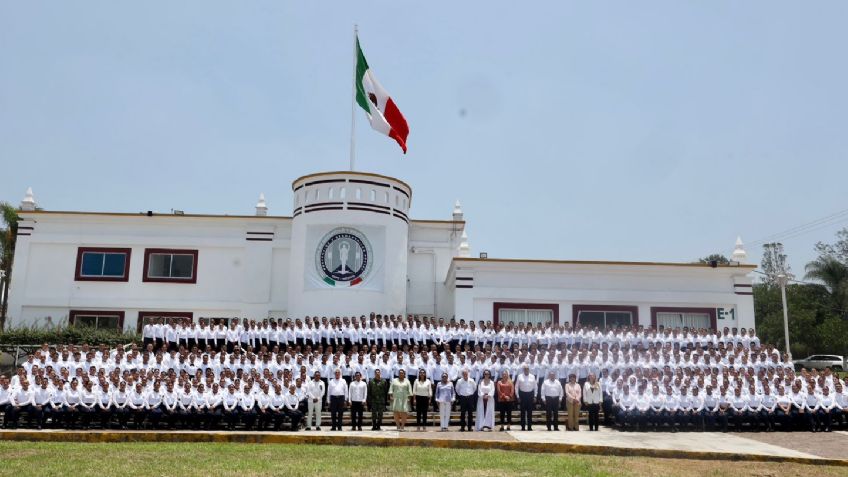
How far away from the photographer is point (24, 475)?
1052 cm

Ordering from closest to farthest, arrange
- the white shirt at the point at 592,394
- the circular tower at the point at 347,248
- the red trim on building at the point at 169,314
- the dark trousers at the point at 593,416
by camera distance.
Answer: the dark trousers at the point at 593,416 < the white shirt at the point at 592,394 < the circular tower at the point at 347,248 < the red trim on building at the point at 169,314

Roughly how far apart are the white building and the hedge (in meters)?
1.77

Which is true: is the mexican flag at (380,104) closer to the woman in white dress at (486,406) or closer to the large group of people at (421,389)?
the large group of people at (421,389)

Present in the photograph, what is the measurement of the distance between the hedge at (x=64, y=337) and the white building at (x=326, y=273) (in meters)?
1.77

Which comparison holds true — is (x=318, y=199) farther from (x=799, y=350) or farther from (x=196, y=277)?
(x=799, y=350)

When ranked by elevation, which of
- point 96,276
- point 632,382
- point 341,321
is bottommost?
point 632,382

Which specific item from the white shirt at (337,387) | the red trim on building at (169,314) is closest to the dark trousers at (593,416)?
the white shirt at (337,387)

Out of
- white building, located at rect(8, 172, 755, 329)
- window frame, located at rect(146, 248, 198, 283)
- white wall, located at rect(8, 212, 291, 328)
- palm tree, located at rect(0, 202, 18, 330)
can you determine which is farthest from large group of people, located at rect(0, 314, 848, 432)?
palm tree, located at rect(0, 202, 18, 330)

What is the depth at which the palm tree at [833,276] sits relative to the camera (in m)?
47.7

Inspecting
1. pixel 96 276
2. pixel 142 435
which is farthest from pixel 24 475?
pixel 96 276

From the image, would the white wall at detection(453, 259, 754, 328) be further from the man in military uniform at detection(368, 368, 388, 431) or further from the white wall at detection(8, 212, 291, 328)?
the man in military uniform at detection(368, 368, 388, 431)

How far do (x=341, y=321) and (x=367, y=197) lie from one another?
217 inches

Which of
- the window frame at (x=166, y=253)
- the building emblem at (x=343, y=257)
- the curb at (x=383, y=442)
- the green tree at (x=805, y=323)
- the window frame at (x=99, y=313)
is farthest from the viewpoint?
the green tree at (x=805, y=323)

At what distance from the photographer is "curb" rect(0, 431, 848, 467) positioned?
43.1 feet
